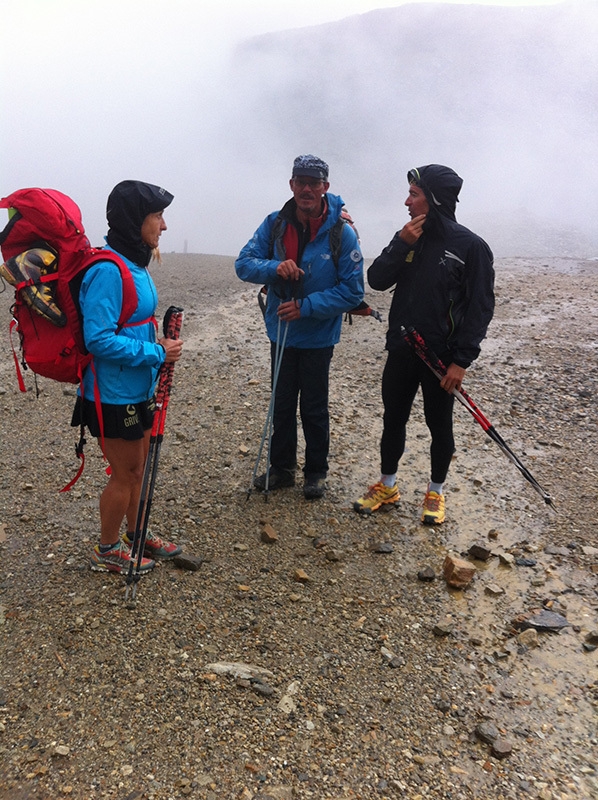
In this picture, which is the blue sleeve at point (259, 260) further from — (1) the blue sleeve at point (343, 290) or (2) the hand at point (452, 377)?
(2) the hand at point (452, 377)

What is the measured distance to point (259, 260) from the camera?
182 inches

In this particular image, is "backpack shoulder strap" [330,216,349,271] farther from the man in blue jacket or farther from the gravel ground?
the gravel ground

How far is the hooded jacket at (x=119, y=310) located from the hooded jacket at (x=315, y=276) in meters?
1.19

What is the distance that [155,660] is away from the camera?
128 inches

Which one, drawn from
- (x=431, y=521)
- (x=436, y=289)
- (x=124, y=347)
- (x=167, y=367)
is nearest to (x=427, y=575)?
(x=431, y=521)

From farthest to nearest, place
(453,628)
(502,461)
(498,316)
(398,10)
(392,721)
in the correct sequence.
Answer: (398,10)
(498,316)
(502,461)
(453,628)
(392,721)

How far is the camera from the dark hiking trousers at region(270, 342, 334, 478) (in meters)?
4.78

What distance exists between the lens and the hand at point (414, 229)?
13.6 feet

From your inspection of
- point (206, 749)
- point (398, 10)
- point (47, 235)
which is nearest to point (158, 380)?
point (47, 235)

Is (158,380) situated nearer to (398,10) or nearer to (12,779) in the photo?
(12,779)

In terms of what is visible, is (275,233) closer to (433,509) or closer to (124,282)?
(124,282)

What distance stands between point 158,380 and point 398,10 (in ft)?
464

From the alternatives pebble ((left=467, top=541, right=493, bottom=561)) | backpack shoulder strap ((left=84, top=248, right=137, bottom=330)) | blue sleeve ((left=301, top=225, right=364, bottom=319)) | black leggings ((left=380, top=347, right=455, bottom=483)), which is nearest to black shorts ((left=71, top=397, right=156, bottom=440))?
backpack shoulder strap ((left=84, top=248, right=137, bottom=330))

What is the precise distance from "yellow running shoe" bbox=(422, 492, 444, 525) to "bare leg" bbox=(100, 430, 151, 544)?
2.14 metres
